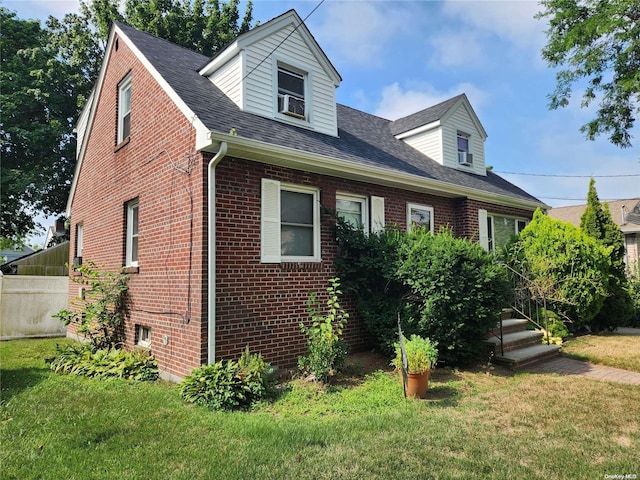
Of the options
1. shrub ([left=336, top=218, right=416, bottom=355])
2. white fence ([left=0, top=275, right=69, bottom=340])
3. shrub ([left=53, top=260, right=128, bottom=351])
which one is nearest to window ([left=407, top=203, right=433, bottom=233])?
shrub ([left=336, top=218, right=416, bottom=355])

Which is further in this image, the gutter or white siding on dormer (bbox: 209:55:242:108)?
white siding on dormer (bbox: 209:55:242:108)

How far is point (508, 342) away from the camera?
23.7 feet

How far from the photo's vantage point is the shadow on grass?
546 cm

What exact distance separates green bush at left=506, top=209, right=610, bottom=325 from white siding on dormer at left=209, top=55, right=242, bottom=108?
297 inches

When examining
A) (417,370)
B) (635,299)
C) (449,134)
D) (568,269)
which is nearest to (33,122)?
(449,134)

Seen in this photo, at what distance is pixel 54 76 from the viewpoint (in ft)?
59.8

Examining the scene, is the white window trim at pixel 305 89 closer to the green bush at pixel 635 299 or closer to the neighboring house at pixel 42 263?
the neighboring house at pixel 42 263

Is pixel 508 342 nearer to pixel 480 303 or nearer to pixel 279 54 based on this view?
pixel 480 303

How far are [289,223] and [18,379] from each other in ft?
16.4

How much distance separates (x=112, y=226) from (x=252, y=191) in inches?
170

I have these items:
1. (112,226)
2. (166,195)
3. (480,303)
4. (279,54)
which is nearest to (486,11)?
(279,54)

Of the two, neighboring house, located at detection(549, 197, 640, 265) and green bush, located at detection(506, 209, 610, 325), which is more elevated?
neighboring house, located at detection(549, 197, 640, 265)

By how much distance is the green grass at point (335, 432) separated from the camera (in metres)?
3.23

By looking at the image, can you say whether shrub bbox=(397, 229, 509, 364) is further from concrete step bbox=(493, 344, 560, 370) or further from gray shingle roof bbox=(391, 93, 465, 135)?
gray shingle roof bbox=(391, 93, 465, 135)
